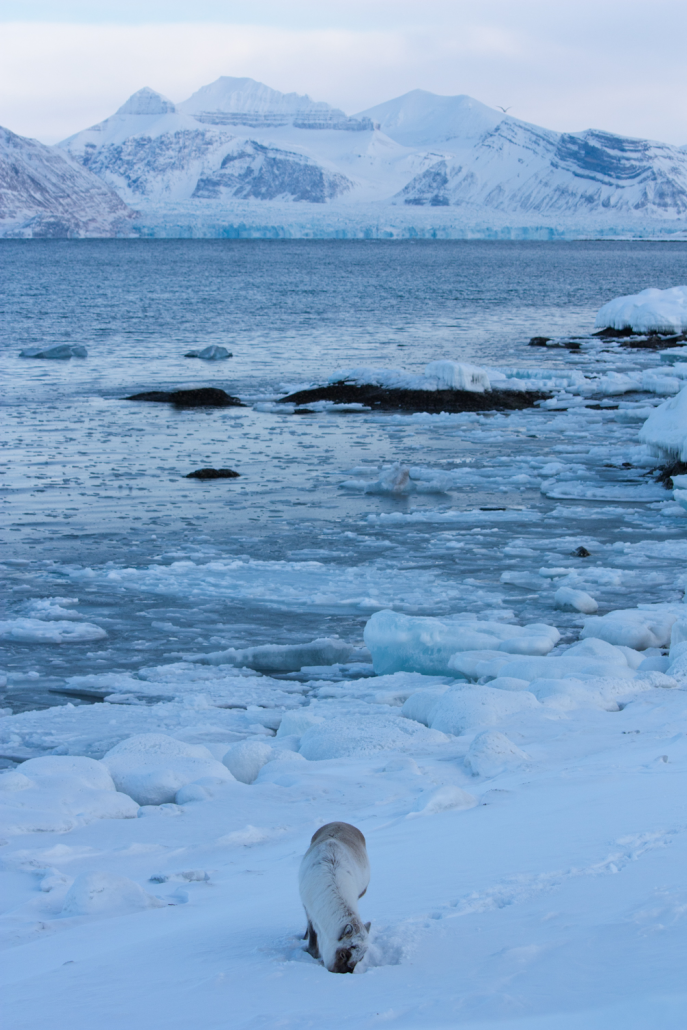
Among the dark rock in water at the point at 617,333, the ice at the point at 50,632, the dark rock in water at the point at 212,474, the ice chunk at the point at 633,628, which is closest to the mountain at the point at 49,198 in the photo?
the dark rock in water at the point at 617,333

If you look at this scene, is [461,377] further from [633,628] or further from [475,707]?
[475,707]

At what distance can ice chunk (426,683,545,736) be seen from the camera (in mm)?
6016

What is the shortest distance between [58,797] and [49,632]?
3.74 meters

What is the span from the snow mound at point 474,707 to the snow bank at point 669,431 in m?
9.08

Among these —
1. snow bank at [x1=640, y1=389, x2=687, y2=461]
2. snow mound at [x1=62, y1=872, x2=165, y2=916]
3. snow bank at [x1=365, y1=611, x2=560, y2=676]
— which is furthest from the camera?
snow bank at [x1=640, y1=389, x2=687, y2=461]

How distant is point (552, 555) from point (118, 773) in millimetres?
6529

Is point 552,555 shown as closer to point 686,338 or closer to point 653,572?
→ point 653,572

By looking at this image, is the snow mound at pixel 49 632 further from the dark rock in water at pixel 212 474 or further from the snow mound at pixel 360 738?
the dark rock in water at pixel 212 474

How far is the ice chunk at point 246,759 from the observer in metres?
5.41

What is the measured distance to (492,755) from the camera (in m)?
5.22

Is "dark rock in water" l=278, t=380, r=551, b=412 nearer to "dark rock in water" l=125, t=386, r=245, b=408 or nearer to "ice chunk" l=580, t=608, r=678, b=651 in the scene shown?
"dark rock in water" l=125, t=386, r=245, b=408

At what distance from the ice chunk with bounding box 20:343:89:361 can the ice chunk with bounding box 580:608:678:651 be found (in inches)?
958

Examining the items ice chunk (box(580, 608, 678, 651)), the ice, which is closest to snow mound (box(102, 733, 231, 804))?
the ice

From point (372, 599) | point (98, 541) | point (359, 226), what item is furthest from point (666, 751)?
point (359, 226)
